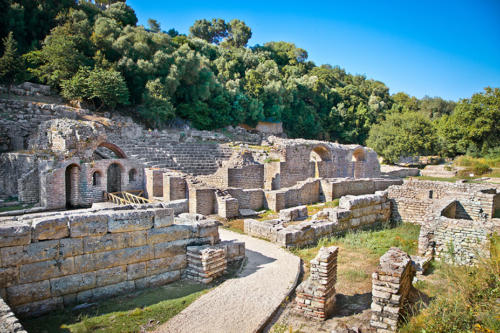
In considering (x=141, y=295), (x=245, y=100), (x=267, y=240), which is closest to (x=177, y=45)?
(x=245, y=100)

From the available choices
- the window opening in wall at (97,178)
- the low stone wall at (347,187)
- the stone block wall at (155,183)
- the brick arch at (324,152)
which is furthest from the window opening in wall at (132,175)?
the brick arch at (324,152)

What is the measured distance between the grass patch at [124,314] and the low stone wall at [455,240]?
5.93 m

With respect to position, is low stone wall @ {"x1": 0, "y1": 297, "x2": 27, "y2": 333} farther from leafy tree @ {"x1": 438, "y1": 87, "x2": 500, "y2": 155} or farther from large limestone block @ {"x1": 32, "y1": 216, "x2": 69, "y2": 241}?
leafy tree @ {"x1": 438, "y1": 87, "x2": 500, "y2": 155}

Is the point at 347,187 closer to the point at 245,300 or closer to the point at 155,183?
the point at 155,183

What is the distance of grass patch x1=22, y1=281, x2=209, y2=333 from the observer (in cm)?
471

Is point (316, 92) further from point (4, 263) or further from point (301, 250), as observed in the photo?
point (4, 263)

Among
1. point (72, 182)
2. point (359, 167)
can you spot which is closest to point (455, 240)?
point (72, 182)

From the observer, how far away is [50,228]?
5.22 m

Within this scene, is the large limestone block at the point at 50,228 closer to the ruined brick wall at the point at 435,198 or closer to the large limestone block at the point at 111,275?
the large limestone block at the point at 111,275

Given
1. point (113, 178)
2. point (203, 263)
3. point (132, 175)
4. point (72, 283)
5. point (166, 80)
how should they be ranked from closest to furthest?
point (72, 283)
point (203, 263)
point (132, 175)
point (113, 178)
point (166, 80)

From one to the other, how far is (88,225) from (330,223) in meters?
7.02

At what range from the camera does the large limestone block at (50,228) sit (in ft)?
16.8

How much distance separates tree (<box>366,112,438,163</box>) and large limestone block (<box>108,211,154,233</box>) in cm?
3276

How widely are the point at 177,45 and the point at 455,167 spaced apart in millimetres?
31492
